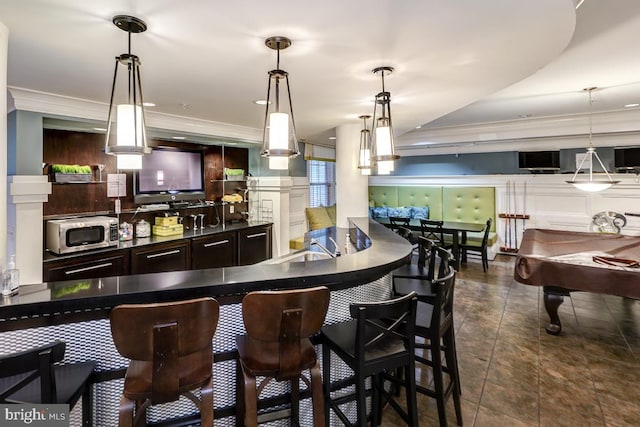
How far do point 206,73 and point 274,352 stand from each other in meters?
2.06

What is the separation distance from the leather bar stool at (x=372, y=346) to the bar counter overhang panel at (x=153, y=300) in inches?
6.9

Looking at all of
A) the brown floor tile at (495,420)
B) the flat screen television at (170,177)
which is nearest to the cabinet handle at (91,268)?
the flat screen television at (170,177)

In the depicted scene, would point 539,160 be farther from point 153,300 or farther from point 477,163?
point 153,300

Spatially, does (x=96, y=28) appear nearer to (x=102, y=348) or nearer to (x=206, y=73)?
(x=206, y=73)

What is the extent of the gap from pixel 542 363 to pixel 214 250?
3900mm

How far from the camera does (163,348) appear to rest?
129 centimetres

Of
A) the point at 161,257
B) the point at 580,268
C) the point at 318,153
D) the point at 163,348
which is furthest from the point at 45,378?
the point at 318,153

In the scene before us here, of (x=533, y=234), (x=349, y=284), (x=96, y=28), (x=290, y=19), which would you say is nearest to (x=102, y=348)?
(x=349, y=284)

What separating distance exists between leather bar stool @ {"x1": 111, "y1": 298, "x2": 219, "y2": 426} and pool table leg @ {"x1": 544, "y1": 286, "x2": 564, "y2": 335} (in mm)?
3430

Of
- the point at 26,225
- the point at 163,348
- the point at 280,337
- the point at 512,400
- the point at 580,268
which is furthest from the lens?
the point at 580,268

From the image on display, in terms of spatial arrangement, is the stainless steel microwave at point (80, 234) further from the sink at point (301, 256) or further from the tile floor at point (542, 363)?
the tile floor at point (542, 363)

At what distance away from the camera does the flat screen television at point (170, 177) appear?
4.35 m

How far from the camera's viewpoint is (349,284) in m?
2.00

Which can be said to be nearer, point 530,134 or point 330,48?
point 330,48
